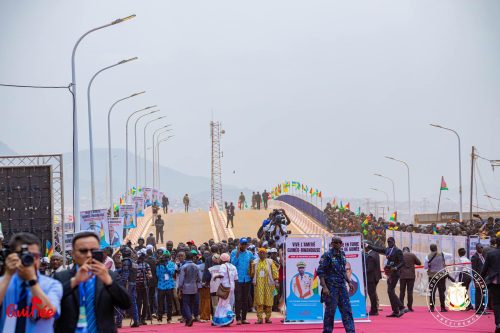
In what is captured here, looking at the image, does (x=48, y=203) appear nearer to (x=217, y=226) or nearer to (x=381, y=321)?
(x=381, y=321)

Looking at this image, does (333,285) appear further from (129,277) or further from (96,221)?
(96,221)

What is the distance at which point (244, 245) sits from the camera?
22734mm

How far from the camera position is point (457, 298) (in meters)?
24.5

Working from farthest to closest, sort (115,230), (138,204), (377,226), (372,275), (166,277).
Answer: (138,204) < (377,226) < (115,230) < (372,275) < (166,277)

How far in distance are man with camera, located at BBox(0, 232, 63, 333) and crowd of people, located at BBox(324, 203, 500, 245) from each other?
81.1 ft

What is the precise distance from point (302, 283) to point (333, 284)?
441cm

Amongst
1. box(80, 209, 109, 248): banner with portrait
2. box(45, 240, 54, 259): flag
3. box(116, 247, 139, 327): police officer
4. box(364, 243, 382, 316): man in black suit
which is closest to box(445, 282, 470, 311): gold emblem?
box(364, 243, 382, 316): man in black suit

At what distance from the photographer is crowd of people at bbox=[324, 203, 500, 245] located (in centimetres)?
3581

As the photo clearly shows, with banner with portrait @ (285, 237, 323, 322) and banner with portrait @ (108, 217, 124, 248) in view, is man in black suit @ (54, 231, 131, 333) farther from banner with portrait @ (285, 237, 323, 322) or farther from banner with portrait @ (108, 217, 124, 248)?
banner with portrait @ (108, 217, 124, 248)

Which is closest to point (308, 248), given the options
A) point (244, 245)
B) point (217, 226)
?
point (244, 245)

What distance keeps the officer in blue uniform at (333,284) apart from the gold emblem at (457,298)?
766 centimetres

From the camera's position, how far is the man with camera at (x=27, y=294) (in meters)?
8.05

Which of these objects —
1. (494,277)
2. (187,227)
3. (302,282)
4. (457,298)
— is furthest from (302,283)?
(187,227)

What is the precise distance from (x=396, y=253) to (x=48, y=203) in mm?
9652
